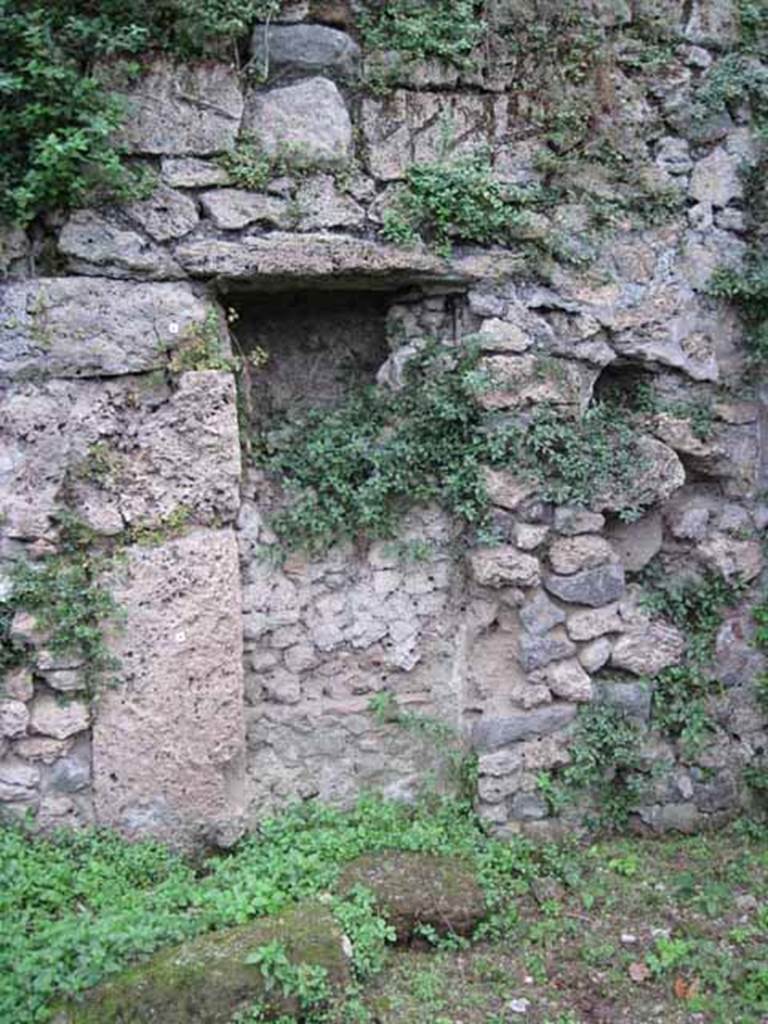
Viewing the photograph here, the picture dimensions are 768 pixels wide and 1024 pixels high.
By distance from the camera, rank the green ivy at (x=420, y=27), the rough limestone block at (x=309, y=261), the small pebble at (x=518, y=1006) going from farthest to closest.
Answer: the green ivy at (x=420, y=27)
the rough limestone block at (x=309, y=261)
the small pebble at (x=518, y=1006)

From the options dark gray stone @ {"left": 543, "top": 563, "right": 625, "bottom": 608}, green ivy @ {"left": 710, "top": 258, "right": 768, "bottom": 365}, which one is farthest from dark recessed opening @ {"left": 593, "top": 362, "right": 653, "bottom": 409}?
dark gray stone @ {"left": 543, "top": 563, "right": 625, "bottom": 608}

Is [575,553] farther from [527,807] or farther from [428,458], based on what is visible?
[527,807]

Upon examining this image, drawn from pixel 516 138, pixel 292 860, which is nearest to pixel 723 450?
pixel 516 138

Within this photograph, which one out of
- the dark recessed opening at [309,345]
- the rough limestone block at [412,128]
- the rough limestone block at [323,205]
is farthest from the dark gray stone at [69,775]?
the rough limestone block at [412,128]

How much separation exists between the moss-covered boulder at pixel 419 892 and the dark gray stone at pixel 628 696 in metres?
0.94

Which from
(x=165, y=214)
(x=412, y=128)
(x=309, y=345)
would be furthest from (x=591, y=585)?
(x=165, y=214)

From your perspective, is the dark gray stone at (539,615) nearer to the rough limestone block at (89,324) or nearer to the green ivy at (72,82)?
the rough limestone block at (89,324)

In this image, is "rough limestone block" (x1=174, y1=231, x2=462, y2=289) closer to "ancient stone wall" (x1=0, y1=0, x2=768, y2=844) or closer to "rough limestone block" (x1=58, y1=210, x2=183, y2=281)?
"ancient stone wall" (x1=0, y1=0, x2=768, y2=844)

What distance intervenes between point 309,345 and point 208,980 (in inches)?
99.0

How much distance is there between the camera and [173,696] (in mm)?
3744

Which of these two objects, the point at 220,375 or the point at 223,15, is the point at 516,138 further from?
the point at 220,375

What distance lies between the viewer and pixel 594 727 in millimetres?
4090

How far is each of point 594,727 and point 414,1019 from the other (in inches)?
55.7

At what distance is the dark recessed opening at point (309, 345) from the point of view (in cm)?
423
